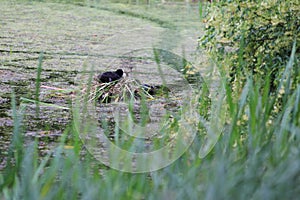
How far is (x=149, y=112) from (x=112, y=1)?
393 centimetres

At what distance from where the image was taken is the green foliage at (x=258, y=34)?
2342mm

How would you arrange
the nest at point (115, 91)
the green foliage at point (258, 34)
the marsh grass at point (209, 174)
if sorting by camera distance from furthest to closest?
1. the nest at point (115, 91)
2. the green foliage at point (258, 34)
3. the marsh grass at point (209, 174)

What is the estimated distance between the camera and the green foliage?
7.68 feet

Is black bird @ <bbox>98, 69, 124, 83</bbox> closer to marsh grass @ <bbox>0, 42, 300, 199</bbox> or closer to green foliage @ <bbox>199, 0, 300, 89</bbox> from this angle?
green foliage @ <bbox>199, 0, 300, 89</bbox>

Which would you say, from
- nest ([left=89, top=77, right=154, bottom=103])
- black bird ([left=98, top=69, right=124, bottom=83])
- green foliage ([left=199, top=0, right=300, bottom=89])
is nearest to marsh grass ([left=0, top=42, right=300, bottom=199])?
green foliage ([left=199, top=0, right=300, bottom=89])

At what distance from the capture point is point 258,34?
7.92ft

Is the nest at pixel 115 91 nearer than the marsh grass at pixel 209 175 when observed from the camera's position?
Answer: No

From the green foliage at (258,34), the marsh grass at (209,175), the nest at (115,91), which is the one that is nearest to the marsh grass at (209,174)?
the marsh grass at (209,175)

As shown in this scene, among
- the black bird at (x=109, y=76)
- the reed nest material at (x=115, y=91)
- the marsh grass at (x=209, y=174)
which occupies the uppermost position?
the marsh grass at (x=209, y=174)

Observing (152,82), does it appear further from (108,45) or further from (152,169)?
(152,169)

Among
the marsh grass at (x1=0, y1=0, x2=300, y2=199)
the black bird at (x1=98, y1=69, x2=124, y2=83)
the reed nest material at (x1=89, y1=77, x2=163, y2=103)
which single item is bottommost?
the reed nest material at (x1=89, y1=77, x2=163, y2=103)

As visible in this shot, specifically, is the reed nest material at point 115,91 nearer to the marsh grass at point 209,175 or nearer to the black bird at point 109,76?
the black bird at point 109,76

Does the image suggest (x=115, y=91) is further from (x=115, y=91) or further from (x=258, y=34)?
(x=258, y=34)

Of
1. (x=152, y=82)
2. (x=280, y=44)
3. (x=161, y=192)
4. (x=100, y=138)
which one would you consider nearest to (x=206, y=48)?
(x=280, y=44)
